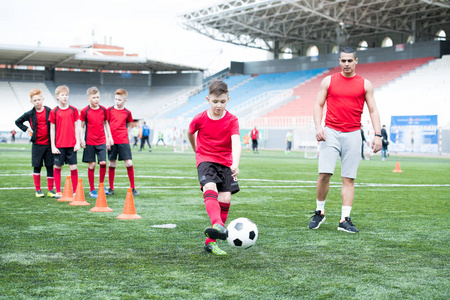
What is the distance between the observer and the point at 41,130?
29.7 ft

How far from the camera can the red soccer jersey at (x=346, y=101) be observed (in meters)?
6.27

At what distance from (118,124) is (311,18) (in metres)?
39.0

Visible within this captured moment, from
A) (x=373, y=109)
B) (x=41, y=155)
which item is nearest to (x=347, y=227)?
(x=373, y=109)

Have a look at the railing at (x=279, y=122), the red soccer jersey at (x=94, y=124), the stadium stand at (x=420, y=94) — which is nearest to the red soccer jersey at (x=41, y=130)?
the red soccer jersey at (x=94, y=124)

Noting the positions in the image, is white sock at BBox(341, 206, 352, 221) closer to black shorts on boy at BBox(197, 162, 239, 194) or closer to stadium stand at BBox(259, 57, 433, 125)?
black shorts on boy at BBox(197, 162, 239, 194)

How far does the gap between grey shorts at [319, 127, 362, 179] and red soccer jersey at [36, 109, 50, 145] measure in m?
4.92

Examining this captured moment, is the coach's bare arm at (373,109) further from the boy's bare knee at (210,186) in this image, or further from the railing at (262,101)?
the railing at (262,101)

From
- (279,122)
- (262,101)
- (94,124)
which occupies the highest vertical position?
(262,101)

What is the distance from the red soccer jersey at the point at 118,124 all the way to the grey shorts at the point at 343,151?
4349 millimetres

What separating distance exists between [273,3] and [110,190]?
3206 cm

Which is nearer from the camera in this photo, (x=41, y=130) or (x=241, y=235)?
(x=241, y=235)

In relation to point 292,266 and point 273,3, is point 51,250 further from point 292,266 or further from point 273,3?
point 273,3

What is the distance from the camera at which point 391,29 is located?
43.7 m

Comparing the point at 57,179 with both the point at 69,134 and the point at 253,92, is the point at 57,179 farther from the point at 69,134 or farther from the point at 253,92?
the point at 253,92
